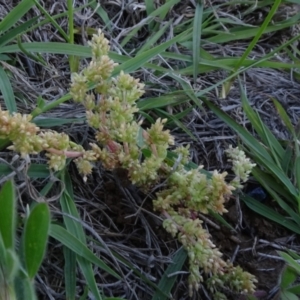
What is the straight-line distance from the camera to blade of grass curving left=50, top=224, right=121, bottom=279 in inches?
51.3

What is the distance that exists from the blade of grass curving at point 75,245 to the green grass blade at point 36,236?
330 mm

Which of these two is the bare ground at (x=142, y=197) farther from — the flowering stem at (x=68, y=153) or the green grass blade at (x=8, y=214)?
the green grass blade at (x=8, y=214)

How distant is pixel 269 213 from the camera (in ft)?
5.03

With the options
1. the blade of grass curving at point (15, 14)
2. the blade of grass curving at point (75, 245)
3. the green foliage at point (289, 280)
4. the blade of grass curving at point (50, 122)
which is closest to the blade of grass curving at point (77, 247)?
the blade of grass curving at point (75, 245)

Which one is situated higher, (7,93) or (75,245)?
(7,93)

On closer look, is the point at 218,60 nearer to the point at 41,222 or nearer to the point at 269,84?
the point at 269,84

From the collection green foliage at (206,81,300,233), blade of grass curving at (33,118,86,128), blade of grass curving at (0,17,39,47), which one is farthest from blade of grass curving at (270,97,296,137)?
blade of grass curving at (0,17,39,47)

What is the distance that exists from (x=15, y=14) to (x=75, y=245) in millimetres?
658

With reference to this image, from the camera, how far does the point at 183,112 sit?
158 cm

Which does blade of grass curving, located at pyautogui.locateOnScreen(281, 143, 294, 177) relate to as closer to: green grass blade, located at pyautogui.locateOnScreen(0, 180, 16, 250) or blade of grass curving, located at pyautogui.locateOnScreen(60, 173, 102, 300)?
blade of grass curving, located at pyautogui.locateOnScreen(60, 173, 102, 300)

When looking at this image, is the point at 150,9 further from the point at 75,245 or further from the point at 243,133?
the point at 75,245

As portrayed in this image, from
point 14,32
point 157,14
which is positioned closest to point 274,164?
point 157,14

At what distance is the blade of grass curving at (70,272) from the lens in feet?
4.28

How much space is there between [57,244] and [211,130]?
51cm
